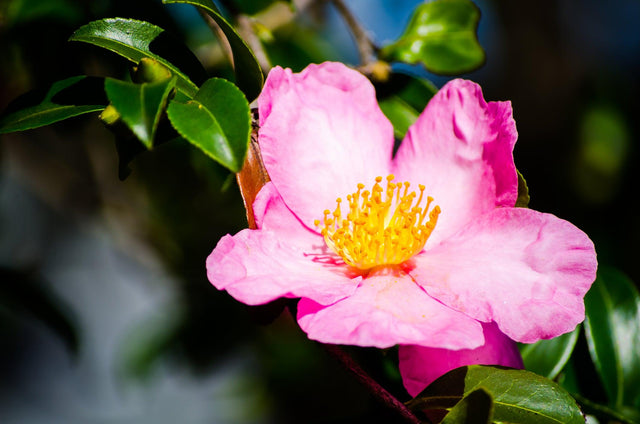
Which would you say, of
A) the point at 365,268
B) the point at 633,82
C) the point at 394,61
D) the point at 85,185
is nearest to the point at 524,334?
the point at 365,268

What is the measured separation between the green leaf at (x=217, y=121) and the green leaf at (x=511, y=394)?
0.33 meters

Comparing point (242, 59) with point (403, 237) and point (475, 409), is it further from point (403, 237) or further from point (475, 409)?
point (475, 409)

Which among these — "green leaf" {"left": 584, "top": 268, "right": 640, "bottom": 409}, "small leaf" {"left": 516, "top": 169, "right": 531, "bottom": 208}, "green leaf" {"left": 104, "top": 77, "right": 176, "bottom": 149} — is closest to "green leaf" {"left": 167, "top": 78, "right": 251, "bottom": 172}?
"green leaf" {"left": 104, "top": 77, "right": 176, "bottom": 149}

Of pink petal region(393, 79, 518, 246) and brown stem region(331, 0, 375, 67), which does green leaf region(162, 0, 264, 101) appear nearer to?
pink petal region(393, 79, 518, 246)

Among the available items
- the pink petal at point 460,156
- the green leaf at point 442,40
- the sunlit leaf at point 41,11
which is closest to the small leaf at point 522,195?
the pink petal at point 460,156

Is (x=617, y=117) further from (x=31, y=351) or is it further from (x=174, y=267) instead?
(x=31, y=351)

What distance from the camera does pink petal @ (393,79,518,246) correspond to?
2.78 ft

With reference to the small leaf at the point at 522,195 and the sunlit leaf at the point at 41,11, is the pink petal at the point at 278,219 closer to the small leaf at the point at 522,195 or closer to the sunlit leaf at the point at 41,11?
the small leaf at the point at 522,195

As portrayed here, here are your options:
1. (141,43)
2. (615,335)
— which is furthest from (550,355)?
(141,43)

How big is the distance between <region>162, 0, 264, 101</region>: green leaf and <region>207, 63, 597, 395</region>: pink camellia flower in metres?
0.02

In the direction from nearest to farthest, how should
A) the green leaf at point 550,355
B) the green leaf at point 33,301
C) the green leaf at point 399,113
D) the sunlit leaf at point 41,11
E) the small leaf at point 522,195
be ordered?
1. the small leaf at point 522,195
2. the green leaf at point 550,355
3. the green leaf at point 399,113
4. the sunlit leaf at point 41,11
5. the green leaf at point 33,301

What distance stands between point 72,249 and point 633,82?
274cm

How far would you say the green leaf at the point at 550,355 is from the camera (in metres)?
0.95

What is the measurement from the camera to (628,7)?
3832 millimetres
